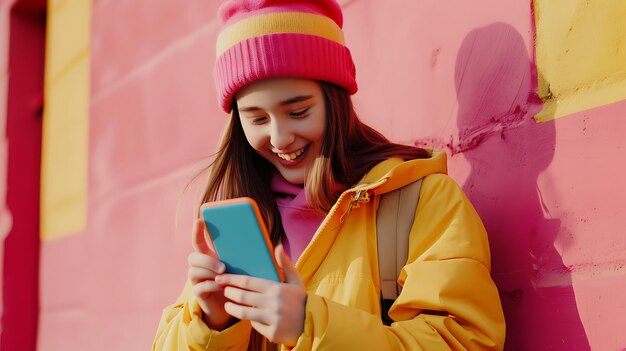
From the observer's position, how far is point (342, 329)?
1175 millimetres

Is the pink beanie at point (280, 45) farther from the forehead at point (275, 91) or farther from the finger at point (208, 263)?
the finger at point (208, 263)

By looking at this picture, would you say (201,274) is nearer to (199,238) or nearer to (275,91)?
(199,238)

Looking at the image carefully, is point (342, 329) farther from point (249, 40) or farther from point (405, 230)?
point (249, 40)

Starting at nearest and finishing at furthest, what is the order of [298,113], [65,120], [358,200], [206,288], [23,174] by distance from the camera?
[206,288]
[358,200]
[298,113]
[65,120]
[23,174]

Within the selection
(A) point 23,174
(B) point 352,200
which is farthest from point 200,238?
(A) point 23,174

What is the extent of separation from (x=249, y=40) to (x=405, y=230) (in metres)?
0.44

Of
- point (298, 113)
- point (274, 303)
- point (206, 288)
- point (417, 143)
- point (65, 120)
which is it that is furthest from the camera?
point (65, 120)

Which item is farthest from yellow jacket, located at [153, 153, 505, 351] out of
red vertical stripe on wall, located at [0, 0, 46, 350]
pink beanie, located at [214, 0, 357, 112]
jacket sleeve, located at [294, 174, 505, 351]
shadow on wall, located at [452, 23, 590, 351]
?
red vertical stripe on wall, located at [0, 0, 46, 350]

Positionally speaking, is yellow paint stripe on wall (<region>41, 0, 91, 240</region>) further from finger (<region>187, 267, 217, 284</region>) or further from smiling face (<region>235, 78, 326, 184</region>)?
finger (<region>187, 267, 217, 284</region>)

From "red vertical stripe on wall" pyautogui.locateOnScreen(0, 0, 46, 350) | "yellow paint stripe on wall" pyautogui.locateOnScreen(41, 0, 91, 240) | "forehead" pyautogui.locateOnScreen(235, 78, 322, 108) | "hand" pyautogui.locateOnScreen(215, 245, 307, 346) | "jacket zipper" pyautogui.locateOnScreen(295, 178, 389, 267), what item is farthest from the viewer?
"red vertical stripe on wall" pyautogui.locateOnScreen(0, 0, 46, 350)

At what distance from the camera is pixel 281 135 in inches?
57.7

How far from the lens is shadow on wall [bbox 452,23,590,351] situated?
140 cm

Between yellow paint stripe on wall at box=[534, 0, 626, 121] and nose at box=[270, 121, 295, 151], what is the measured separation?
1.39 ft

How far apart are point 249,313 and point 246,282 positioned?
0.14 feet
